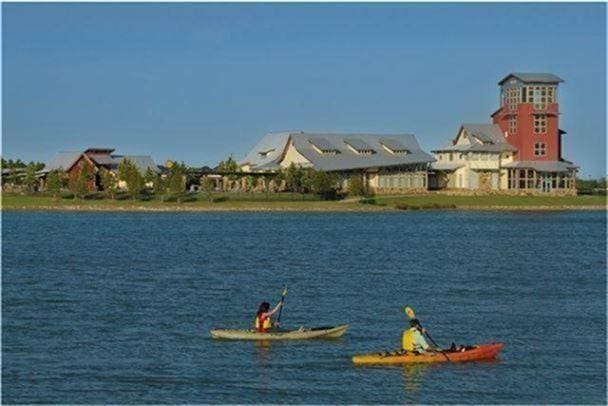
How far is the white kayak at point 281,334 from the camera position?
1451 inches

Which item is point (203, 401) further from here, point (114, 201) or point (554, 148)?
point (554, 148)

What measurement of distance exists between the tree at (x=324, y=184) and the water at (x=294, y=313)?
44.3m

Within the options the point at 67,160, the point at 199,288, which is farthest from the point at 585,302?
the point at 67,160

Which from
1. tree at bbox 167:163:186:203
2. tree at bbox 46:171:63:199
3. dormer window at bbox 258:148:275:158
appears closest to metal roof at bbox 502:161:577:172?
dormer window at bbox 258:148:275:158

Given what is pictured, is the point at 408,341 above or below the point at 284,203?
below

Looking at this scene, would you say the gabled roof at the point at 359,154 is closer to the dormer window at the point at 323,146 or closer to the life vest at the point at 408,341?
the dormer window at the point at 323,146

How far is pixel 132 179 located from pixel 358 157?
95.8 feet

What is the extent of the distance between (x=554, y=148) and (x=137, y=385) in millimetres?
122597

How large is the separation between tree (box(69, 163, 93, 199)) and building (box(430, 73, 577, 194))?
132ft

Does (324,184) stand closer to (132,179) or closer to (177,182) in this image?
(177,182)

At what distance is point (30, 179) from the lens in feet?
481

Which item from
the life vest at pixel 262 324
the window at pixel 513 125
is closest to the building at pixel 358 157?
the window at pixel 513 125

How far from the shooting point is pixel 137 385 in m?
30.2

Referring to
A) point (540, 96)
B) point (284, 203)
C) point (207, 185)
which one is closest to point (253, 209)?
point (284, 203)
